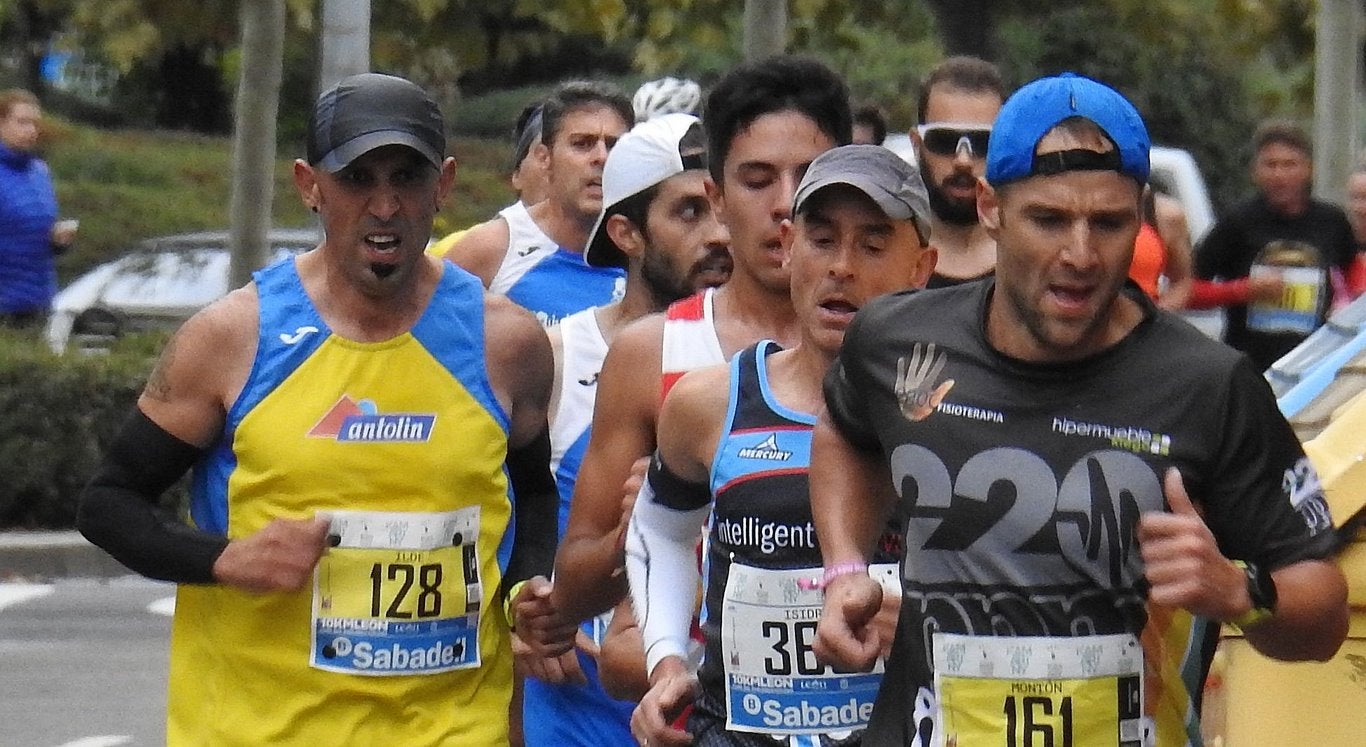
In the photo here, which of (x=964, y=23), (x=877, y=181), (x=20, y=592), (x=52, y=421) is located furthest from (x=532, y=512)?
(x=964, y=23)

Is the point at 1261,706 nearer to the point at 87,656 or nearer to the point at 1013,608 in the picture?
the point at 1013,608

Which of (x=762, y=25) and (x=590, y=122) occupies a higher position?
(x=590, y=122)

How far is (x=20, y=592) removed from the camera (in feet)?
44.0

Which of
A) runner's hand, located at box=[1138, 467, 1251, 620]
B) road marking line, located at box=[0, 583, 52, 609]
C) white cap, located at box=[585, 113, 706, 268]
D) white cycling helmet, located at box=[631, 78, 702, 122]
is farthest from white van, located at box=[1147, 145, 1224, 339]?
runner's hand, located at box=[1138, 467, 1251, 620]

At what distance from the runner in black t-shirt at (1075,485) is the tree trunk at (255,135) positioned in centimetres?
1171

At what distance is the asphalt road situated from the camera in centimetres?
991

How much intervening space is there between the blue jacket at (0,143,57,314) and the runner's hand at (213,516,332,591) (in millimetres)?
10706

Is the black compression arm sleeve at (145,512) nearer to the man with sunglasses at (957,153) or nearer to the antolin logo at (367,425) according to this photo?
the antolin logo at (367,425)

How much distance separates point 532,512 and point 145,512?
77 centimetres

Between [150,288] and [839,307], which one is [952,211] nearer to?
[839,307]

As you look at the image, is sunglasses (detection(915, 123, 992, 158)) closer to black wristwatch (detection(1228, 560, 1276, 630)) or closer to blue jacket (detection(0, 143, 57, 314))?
black wristwatch (detection(1228, 560, 1276, 630))

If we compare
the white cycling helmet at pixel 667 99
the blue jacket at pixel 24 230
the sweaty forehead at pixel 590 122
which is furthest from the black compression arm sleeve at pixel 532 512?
the blue jacket at pixel 24 230

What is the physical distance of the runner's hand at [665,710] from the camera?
4.38m

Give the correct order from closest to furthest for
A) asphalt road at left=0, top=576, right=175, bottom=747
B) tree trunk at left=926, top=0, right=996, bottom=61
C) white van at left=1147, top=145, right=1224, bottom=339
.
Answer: asphalt road at left=0, top=576, right=175, bottom=747
white van at left=1147, top=145, right=1224, bottom=339
tree trunk at left=926, top=0, right=996, bottom=61
